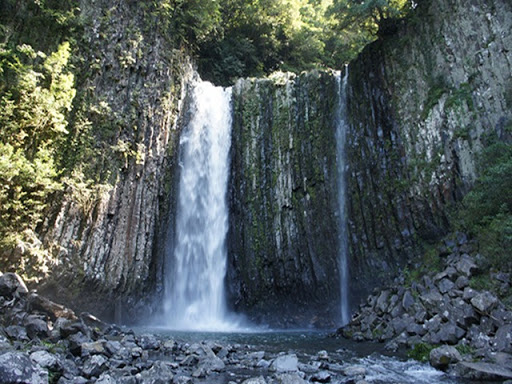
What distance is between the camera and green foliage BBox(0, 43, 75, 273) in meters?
10.8

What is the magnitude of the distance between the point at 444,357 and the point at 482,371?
0.85m

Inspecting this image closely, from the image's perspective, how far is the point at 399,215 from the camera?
13289mm

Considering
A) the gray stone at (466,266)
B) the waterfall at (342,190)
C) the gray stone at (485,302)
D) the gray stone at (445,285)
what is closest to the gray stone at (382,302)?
the gray stone at (445,285)

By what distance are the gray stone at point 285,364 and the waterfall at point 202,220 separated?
6884 mm

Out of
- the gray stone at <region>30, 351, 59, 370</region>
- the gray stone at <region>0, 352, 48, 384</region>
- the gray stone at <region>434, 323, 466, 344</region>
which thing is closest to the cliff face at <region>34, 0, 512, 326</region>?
the gray stone at <region>434, 323, 466, 344</region>

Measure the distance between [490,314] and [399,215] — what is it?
580 centimetres

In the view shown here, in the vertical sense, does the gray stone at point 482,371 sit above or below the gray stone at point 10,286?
below

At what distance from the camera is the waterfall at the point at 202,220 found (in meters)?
14.6

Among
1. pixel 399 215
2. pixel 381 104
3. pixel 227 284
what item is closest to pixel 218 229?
pixel 227 284

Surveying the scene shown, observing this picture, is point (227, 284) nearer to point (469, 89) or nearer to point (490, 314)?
point (490, 314)

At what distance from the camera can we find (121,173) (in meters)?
14.3

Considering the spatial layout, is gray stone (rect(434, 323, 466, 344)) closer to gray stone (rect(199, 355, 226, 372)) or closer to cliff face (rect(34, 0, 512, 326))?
gray stone (rect(199, 355, 226, 372))

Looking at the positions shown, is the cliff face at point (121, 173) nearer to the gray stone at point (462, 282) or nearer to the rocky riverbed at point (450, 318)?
the rocky riverbed at point (450, 318)

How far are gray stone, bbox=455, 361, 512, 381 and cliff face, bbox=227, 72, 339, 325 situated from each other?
808 cm
